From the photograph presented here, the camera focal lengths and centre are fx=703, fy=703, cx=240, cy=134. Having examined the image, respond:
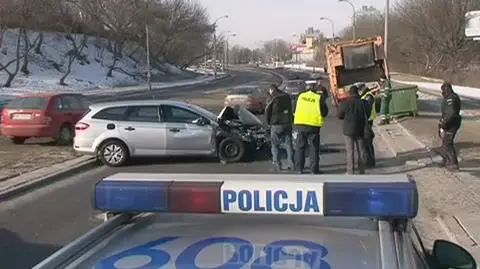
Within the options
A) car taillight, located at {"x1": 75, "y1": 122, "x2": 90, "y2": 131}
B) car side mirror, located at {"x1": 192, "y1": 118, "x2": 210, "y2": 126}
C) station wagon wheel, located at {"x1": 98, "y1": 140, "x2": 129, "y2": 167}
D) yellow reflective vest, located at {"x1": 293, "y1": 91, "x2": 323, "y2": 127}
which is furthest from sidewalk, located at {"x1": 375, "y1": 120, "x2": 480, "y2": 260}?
car taillight, located at {"x1": 75, "y1": 122, "x2": 90, "y2": 131}

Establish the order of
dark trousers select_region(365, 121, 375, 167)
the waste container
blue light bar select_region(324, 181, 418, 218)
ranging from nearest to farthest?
blue light bar select_region(324, 181, 418, 218), dark trousers select_region(365, 121, 375, 167), the waste container

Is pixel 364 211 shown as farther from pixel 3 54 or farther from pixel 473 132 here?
pixel 3 54

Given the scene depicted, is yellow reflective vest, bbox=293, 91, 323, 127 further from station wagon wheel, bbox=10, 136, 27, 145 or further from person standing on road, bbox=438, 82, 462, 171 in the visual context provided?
station wagon wheel, bbox=10, 136, 27, 145

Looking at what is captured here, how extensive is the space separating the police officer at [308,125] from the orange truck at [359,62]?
49.2ft

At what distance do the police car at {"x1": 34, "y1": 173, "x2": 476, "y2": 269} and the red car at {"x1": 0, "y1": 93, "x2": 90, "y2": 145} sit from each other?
16.9m

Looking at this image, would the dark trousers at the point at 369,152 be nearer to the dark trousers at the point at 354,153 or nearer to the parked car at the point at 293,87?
the dark trousers at the point at 354,153

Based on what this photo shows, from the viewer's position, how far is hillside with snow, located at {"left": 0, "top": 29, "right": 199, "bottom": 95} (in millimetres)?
60594

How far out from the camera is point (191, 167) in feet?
49.1

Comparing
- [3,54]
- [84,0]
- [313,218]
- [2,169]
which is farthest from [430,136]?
[84,0]

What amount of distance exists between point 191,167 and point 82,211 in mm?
4988

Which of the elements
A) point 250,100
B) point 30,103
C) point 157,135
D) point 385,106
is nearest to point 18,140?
point 30,103

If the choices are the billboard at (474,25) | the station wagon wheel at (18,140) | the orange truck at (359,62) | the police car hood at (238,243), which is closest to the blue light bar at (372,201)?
the police car hood at (238,243)

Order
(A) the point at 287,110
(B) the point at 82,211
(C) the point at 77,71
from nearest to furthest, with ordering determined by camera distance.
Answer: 1. (B) the point at 82,211
2. (A) the point at 287,110
3. (C) the point at 77,71

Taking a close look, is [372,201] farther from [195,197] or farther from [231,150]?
[231,150]
